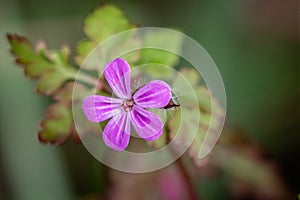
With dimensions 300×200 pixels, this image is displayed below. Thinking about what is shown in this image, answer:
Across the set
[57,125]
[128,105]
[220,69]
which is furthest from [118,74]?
[220,69]

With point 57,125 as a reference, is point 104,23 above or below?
above

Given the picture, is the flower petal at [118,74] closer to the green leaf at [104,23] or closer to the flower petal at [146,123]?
the flower petal at [146,123]

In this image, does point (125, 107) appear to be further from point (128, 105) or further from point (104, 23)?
point (104, 23)

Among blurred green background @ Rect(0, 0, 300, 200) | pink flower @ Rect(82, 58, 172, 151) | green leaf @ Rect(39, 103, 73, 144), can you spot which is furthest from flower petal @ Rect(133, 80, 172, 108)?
blurred green background @ Rect(0, 0, 300, 200)

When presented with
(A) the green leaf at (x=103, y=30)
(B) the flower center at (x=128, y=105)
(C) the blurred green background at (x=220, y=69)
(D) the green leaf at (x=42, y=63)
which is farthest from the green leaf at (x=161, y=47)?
(C) the blurred green background at (x=220, y=69)

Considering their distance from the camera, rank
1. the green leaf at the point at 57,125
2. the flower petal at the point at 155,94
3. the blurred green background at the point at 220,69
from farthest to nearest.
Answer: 1. the blurred green background at the point at 220,69
2. the green leaf at the point at 57,125
3. the flower petal at the point at 155,94

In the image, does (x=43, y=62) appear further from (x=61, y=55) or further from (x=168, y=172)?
(x=168, y=172)
